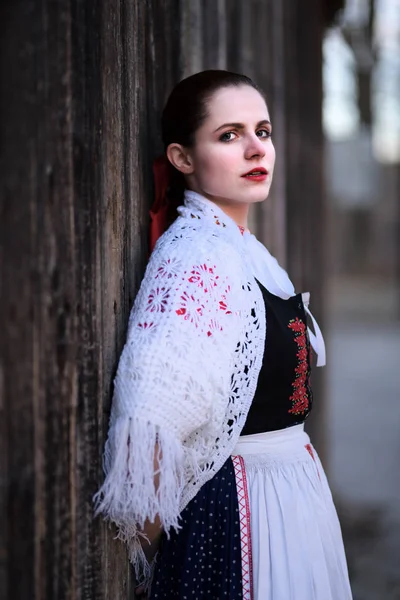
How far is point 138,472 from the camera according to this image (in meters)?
1.45

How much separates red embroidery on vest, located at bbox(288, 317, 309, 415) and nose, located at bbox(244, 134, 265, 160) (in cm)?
40

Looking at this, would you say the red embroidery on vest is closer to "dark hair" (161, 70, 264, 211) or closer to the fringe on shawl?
the fringe on shawl

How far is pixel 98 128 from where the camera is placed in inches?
58.4

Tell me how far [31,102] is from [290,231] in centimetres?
298

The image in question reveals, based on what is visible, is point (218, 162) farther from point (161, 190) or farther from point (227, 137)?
point (161, 190)

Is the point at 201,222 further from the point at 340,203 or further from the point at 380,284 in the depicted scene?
the point at 340,203

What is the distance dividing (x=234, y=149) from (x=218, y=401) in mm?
608

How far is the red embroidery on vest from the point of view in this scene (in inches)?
70.1

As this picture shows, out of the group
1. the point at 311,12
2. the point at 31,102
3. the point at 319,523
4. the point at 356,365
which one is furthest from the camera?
the point at 356,365

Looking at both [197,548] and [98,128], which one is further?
[197,548]

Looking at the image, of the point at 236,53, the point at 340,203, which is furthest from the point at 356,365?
the point at 340,203

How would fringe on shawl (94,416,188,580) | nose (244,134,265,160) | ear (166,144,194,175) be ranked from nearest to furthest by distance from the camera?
fringe on shawl (94,416,188,580) < nose (244,134,265,160) < ear (166,144,194,175)

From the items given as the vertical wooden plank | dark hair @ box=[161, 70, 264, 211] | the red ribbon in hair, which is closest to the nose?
dark hair @ box=[161, 70, 264, 211]

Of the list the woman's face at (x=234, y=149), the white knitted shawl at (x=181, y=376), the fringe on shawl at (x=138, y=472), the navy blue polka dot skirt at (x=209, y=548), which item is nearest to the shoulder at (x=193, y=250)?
the white knitted shawl at (x=181, y=376)
